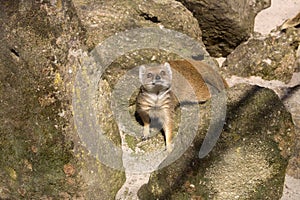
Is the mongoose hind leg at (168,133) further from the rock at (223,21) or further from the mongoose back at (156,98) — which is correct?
the rock at (223,21)

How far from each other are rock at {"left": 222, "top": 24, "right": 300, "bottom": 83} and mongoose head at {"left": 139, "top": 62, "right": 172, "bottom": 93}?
1064mm

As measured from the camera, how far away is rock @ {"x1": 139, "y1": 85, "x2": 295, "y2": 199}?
2.98m

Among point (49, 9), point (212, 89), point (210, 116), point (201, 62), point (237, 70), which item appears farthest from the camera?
point (237, 70)

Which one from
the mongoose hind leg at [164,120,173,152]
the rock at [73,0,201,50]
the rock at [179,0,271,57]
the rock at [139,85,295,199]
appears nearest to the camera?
the rock at [139,85,295,199]

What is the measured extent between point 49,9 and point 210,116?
60.6 inches

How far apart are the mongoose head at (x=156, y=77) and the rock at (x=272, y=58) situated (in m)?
1.06

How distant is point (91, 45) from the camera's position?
3705mm

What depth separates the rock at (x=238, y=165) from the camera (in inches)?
117

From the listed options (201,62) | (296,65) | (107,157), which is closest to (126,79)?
(201,62)

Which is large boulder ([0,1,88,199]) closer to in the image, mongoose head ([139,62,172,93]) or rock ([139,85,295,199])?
rock ([139,85,295,199])

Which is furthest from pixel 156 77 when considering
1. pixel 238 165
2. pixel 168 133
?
pixel 238 165

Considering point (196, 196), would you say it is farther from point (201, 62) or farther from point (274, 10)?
point (274, 10)

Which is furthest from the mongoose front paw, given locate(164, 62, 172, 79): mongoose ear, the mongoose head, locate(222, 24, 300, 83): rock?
locate(222, 24, 300, 83): rock

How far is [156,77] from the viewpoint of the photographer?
3.39 meters
